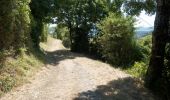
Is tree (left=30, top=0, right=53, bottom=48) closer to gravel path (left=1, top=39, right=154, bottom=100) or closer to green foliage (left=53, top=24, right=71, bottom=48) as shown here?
gravel path (left=1, top=39, right=154, bottom=100)

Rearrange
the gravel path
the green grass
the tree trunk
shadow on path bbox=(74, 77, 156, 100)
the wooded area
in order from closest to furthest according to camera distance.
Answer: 1. the gravel path
2. shadow on path bbox=(74, 77, 156, 100)
3. the green grass
4. the tree trunk
5. the wooded area

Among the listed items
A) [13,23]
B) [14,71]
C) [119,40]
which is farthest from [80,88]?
[119,40]

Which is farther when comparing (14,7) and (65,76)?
(65,76)

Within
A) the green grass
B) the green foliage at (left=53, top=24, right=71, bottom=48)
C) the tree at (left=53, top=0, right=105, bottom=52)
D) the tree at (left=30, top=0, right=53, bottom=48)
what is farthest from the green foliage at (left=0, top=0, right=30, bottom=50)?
the green foliage at (left=53, top=24, right=71, bottom=48)

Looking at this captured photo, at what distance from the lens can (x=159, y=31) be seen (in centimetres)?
1692

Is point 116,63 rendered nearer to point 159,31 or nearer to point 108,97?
point 159,31

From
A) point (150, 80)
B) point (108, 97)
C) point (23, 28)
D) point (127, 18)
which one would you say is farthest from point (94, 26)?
point (108, 97)

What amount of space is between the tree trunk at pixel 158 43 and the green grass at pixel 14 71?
6.47 metres

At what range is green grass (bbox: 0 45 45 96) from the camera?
14209 millimetres

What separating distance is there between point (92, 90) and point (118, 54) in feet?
61.8

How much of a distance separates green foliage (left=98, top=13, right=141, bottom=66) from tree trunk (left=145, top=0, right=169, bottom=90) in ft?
49.6

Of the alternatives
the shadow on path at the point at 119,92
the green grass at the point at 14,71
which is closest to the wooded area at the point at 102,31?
the green grass at the point at 14,71

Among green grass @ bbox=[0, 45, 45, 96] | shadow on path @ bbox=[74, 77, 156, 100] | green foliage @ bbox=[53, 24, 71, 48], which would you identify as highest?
green grass @ bbox=[0, 45, 45, 96]

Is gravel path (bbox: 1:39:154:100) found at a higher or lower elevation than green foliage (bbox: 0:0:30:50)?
lower
